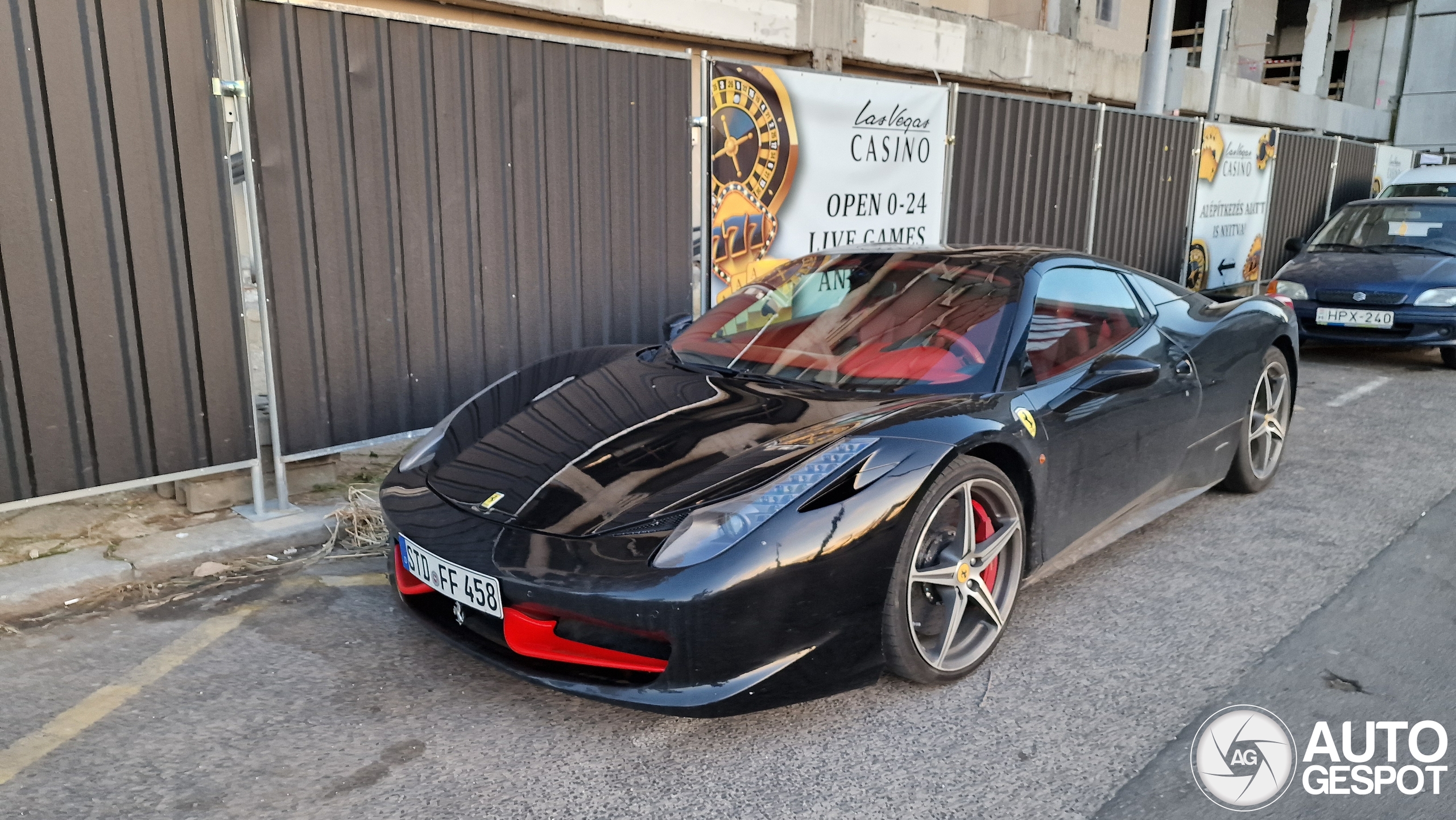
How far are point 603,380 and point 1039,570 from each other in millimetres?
1657

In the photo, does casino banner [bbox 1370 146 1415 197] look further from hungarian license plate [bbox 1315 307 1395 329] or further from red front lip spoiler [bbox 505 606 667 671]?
red front lip spoiler [bbox 505 606 667 671]

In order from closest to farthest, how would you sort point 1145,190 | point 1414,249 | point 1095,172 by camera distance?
point 1414,249 → point 1095,172 → point 1145,190

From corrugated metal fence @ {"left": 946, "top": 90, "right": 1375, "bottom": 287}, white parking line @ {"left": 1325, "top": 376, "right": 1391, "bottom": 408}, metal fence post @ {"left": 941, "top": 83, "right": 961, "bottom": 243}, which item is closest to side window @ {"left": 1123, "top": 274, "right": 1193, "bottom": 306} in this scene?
metal fence post @ {"left": 941, "top": 83, "right": 961, "bottom": 243}

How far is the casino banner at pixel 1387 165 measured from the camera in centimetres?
1467

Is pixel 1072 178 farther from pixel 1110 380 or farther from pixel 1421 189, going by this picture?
pixel 1421 189

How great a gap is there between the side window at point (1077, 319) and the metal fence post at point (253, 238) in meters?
3.05

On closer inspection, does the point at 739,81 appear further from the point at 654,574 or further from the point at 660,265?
the point at 654,574

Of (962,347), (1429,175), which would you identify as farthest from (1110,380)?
(1429,175)

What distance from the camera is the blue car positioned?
797 centimetres

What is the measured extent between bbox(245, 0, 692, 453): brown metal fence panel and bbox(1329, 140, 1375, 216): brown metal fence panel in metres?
11.6

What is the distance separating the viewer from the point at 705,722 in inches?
111

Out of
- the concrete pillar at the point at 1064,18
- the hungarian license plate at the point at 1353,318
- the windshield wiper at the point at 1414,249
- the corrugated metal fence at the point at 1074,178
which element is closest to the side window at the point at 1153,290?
the corrugated metal fence at the point at 1074,178

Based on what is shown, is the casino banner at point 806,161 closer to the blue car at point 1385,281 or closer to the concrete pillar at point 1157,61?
the blue car at point 1385,281

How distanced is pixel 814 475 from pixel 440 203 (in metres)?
2.87
